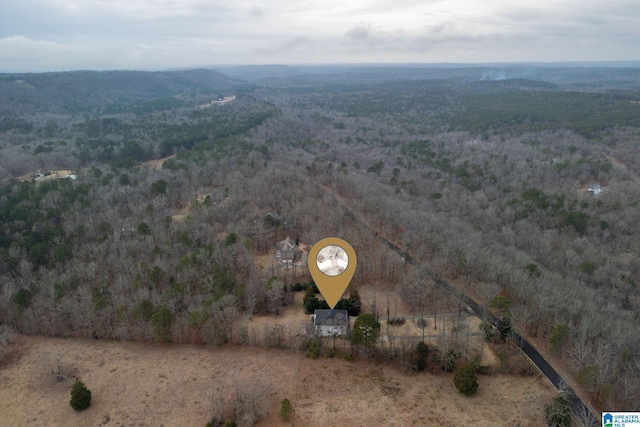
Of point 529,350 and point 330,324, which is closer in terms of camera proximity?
point 529,350

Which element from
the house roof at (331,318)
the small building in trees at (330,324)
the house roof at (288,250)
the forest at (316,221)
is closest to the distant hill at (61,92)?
the forest at (316,221)

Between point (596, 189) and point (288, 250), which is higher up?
point (596, 189)

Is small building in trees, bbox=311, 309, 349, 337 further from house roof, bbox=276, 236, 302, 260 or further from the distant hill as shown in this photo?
the distant hill

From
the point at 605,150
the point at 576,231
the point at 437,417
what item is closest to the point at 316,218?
the point at 437,417

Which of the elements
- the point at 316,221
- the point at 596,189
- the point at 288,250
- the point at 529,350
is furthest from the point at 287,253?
the point at 596,189

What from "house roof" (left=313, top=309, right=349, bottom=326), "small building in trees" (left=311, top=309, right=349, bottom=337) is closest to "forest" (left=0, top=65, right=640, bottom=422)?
"house roof" (left=313, top=309, right=349, bottom=326)

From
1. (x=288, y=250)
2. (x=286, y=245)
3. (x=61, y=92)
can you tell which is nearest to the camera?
(x=288, y=250)

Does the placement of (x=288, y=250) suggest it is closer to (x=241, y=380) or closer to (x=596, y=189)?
(x=241, y=380)
